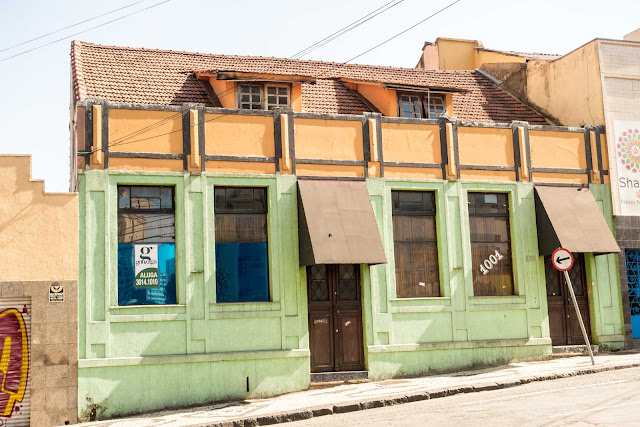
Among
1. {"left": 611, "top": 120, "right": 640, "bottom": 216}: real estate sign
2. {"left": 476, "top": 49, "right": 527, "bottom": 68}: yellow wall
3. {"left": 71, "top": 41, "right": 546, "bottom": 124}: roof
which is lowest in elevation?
{"left": 611, "top": 120, "right": 640, "bottom": 216}: real estate sign

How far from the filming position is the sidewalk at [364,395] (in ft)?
44.0

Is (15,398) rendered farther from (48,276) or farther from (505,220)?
(505,220)

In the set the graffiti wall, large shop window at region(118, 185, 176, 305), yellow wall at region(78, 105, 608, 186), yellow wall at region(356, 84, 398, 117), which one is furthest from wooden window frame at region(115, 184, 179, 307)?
yellow wall at region(356, 84, 398, 117)

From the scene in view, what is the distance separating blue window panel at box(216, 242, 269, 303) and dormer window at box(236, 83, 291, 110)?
3.48 meters

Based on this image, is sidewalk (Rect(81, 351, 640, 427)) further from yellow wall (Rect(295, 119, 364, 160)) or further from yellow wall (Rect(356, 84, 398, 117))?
yellow wall (Rect(356, 84, 398, 117))

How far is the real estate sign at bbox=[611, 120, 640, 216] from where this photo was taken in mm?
19672

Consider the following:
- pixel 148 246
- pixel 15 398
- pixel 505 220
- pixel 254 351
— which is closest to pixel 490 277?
pixel 505 220

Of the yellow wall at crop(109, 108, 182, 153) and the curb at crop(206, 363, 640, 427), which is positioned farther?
the yellow wall at crop(109, 108, 182, 153)

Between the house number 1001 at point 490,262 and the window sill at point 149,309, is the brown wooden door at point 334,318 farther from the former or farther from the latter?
the house number 1001 at point 490,262

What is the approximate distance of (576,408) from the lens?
456 inches

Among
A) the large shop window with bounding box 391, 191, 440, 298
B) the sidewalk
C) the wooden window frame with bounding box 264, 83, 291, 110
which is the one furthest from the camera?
the wooden window frame with bounding box 264, 83, 291, 110

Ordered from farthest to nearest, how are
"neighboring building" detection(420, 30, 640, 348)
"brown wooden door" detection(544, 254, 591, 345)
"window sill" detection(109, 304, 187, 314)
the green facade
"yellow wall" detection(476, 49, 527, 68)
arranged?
1. "yellow wall" detection(476, 49, 527, 68)
2. "neighboring building" detection(420, 30, 640, 348)
3. "brown wooden door" detection(544, 254, 591, 345)
4. "window sill" detection(109, 304, 187, 314)
5. the green facade

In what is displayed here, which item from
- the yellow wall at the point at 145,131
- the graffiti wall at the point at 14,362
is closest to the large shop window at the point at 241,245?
the yellow wall at the point at 145,131

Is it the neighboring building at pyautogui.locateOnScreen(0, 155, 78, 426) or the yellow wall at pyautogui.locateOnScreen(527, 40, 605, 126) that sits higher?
the yellow wall at pyautogui.locateOnScreen(527, 40, 605, 126)
